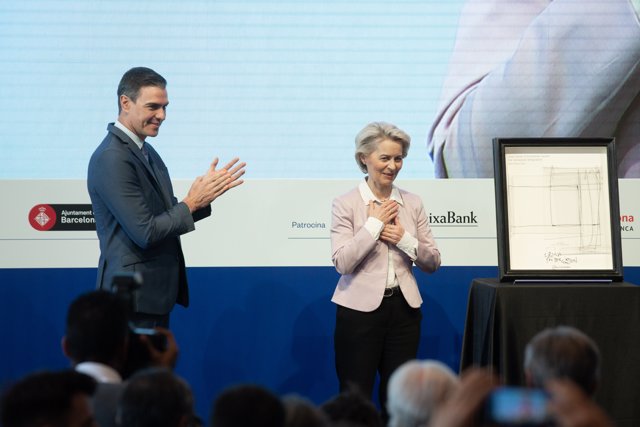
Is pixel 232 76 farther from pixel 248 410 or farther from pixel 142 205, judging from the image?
pixel 248 410

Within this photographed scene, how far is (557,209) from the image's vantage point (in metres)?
3.35

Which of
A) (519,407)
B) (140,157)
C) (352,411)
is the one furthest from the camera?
(140,157)

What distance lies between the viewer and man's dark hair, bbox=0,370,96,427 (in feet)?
5.92

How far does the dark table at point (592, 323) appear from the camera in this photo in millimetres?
3199

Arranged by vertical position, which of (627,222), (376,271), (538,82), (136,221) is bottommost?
(376,271)

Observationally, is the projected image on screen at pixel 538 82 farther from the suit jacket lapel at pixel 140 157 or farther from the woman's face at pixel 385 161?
the suit jacket lapel at pixel 140 157

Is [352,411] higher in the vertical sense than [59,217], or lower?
lower

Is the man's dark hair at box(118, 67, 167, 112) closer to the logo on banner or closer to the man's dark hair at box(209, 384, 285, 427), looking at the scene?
the logo on banner

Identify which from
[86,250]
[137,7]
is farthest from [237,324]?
[137,7]

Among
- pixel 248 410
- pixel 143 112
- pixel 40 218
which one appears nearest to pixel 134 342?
pixel 248 410

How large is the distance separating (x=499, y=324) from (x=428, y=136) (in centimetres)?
147

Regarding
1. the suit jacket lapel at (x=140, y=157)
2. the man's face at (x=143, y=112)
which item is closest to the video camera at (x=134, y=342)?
the suit jacket lapel at (x=140, y=157)

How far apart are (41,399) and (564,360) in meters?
1.23

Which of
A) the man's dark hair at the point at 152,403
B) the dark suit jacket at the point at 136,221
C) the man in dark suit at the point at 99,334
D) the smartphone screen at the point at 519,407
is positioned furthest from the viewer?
the dark suit jacket at the point at 136,221
